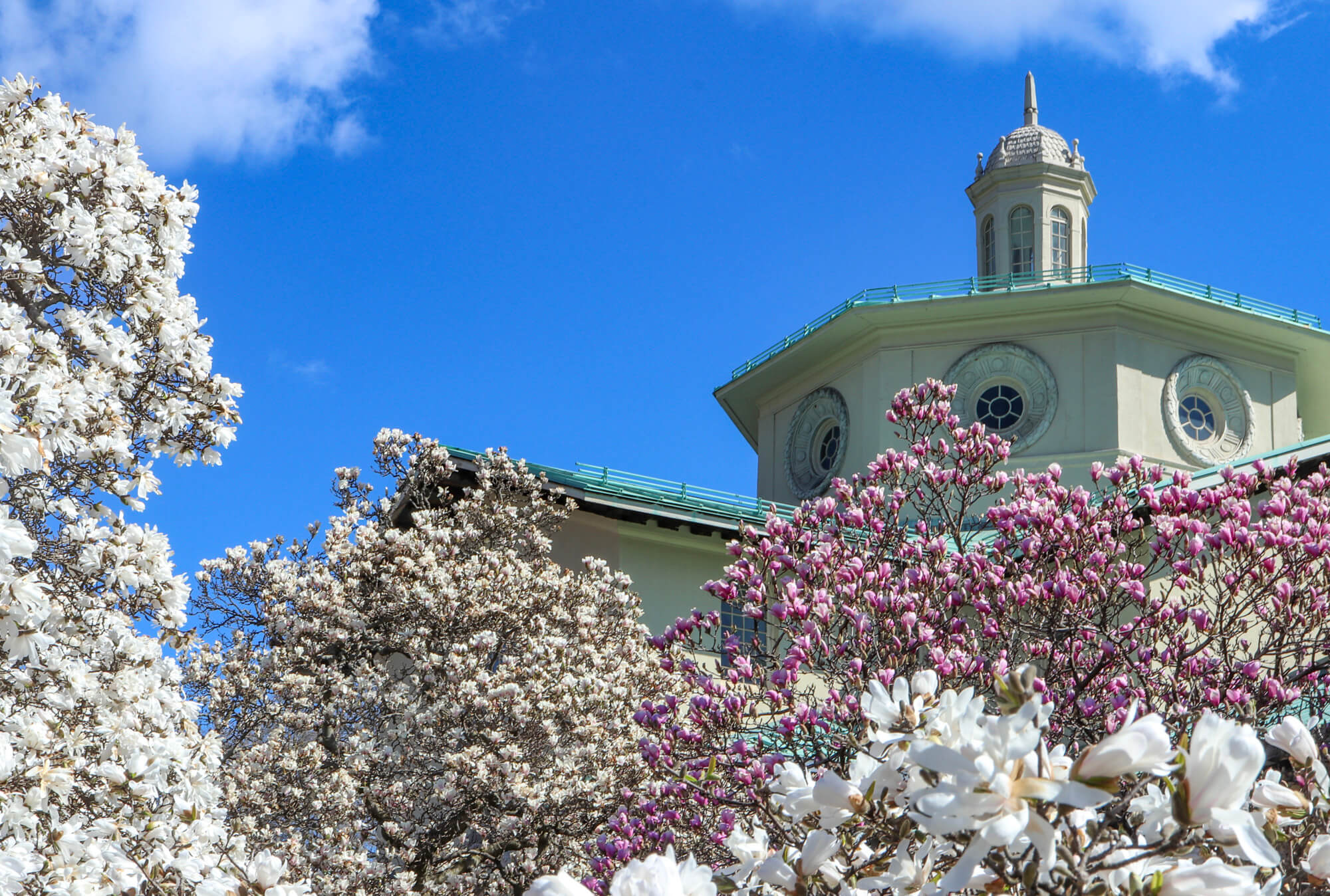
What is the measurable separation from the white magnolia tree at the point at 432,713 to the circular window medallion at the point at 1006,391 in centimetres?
1238

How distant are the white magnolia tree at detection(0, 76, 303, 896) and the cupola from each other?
2499 cm

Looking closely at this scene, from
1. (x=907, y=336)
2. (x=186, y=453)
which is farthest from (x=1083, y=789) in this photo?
(x=907, y=336)

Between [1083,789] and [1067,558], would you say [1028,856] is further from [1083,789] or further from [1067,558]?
[1067,558]

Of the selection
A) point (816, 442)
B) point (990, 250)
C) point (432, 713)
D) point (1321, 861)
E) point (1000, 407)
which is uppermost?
point (990, 250)

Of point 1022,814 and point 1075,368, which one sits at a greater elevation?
point 1075,368

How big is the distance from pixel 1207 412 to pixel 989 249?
679 cm

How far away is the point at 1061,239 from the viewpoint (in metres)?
32.2

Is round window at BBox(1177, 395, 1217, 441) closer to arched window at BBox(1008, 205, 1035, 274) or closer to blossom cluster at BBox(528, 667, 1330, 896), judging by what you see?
arched window at BBox(1008, 205, 1035, 274)

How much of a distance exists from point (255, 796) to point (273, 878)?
1070 centimetres

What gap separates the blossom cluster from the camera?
3191 mm

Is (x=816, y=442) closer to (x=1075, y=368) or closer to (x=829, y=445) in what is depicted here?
(x=829, y=445)

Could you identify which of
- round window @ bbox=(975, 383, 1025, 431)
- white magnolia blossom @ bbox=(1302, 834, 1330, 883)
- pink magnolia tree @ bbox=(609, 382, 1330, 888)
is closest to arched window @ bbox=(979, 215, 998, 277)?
round window @ bbox=(975, 383, 1025, 431)

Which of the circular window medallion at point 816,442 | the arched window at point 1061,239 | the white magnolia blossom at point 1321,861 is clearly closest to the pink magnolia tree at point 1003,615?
the white magnolia blossom at point 1321,861

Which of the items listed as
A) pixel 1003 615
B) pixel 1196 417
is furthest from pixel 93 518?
pixel 1196 417
